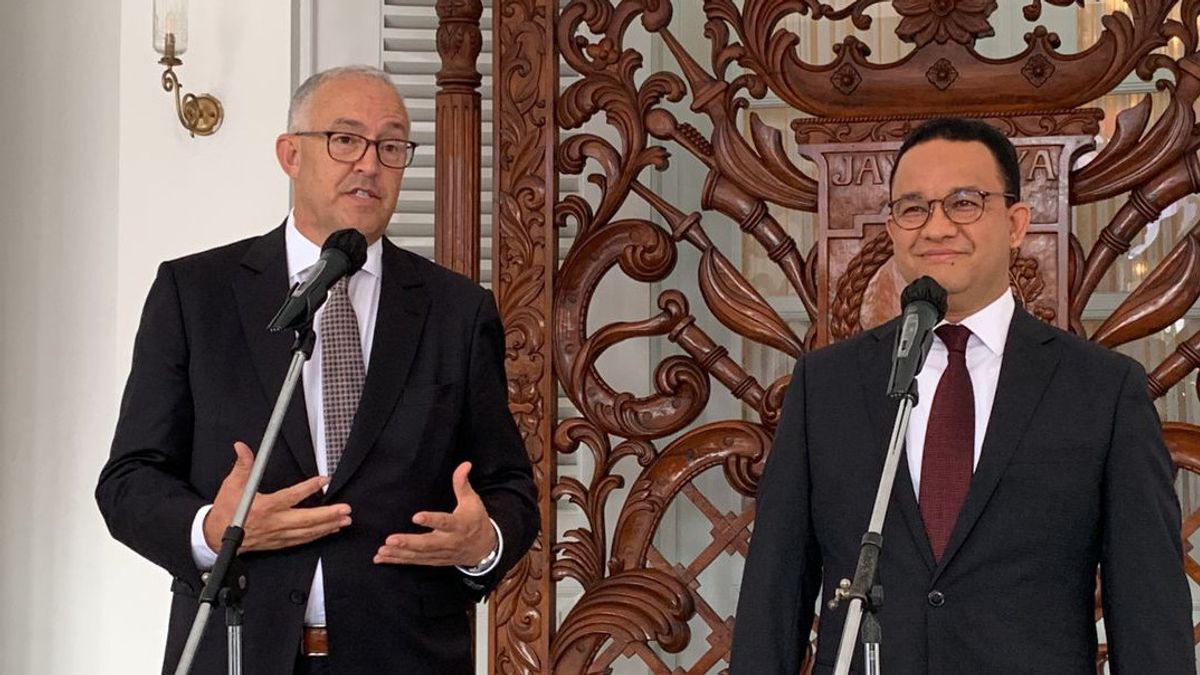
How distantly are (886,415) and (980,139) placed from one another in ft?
1.43

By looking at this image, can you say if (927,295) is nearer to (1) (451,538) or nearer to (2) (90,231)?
(1) (451,538)

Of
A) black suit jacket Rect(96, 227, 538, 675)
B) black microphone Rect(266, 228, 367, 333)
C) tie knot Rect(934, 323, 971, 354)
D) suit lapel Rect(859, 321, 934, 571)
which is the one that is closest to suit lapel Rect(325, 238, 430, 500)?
black suit jacket Rect(96, 227, 538, 675)

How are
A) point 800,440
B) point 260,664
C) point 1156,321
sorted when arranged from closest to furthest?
point 260,664, point 800,440, point 1156,321

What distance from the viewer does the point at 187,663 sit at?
6.37ft

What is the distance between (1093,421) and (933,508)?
26 cm

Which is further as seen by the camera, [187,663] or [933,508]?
[933,508]

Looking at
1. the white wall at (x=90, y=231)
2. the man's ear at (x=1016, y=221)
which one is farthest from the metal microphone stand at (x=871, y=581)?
the white wall at (x=90, y=231)

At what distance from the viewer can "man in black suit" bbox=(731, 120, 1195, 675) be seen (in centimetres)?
232

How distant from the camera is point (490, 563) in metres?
2.42

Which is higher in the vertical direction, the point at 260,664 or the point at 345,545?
the point at 345,545

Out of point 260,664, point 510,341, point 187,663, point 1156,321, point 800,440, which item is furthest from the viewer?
point 510,341

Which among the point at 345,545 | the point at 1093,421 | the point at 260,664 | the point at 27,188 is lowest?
the point at 260,664

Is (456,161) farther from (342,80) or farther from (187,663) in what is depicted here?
(187,663)

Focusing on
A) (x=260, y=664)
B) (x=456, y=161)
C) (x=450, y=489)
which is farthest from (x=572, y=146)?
(x=260, y=664)
